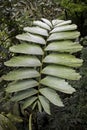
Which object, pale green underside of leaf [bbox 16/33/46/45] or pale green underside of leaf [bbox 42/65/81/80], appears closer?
pale green underside of leaf [bbox 42/65/81/80]

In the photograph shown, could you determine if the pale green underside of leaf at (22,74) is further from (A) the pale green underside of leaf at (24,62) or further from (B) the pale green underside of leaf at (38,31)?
(B) the pale green underside of leaf at (38,31)

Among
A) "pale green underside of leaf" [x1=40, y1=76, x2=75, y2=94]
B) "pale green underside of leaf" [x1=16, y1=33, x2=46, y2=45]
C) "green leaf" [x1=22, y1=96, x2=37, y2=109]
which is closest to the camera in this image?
"pale green underside of leaf" [x1=40, y1=76, x2=75, y2=94]

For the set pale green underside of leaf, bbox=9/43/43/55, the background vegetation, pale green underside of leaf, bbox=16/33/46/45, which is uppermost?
pale green underside of leaf, bbox=16/33/46/45

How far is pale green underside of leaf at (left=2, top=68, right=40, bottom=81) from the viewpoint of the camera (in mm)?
1216

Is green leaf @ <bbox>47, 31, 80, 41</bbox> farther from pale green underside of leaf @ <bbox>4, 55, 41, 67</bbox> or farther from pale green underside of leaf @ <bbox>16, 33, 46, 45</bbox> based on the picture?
pale green underside of leaf @ <bbox>4, 55, 41, 67</bbox>

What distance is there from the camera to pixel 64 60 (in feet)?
4.02

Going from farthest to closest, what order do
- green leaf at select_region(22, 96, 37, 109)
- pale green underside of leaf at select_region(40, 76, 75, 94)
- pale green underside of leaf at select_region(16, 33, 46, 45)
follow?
pale green underside of leaf at select_region(16, 33, 46, 45), green leaf at select_region(22, 96, 37, 109), pale green underside of leaf at select_region(40, 76, 75, 94)

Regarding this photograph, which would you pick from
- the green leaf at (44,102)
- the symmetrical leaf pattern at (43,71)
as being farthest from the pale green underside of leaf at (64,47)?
the green leaf at (44,102)

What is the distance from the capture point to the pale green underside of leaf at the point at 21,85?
1205mm

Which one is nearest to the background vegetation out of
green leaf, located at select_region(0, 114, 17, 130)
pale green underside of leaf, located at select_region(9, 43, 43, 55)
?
green leaf, located at select_region(0, 114, 17, 130)

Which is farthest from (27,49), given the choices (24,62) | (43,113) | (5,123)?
(43,113)

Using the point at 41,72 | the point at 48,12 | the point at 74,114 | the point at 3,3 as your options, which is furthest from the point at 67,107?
the point at 48,12

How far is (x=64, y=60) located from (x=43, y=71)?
92 mm

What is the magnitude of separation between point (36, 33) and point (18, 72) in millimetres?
250
